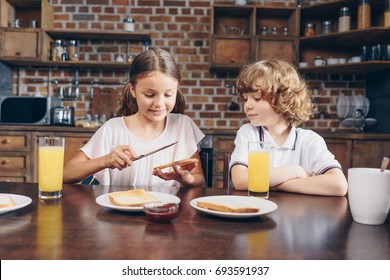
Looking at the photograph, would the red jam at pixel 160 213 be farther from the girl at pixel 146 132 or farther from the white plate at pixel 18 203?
the girl at pixel 146 132

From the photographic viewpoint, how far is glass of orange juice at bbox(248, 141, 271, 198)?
114cm

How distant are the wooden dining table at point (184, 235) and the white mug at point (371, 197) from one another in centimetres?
2

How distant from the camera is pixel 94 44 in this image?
12.7 ft

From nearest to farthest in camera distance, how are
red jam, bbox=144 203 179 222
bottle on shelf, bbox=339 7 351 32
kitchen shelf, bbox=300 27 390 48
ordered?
red jam, bbox=144 203 179 222
kitchen shelf, bbox=300 27 390 48
bottle on shelf, bbox=339 7 351 32

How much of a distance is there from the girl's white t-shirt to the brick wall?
6.85 ft

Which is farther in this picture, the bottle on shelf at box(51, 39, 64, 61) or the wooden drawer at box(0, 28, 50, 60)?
the bottle on shelf at box(51, 39, 64, 61)

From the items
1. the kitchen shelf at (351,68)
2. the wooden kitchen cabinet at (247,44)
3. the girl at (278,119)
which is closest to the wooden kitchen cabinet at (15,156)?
the wooden kitchen cabinet at (247,44)

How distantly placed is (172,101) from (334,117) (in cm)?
266

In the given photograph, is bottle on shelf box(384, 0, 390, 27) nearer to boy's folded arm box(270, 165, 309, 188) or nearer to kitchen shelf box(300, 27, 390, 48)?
kitchen shelf box(300, 27, 390, 48)

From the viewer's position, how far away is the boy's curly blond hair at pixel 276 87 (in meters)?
1.59

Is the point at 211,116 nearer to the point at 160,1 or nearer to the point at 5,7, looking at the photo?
the point at 160,1

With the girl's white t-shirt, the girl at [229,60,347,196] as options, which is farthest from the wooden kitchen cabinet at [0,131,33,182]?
the girl at [229,60,347,196]

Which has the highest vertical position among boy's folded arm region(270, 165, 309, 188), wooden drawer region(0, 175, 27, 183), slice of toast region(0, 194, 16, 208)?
boy's folded arm region(270, 165, 309, 188)
